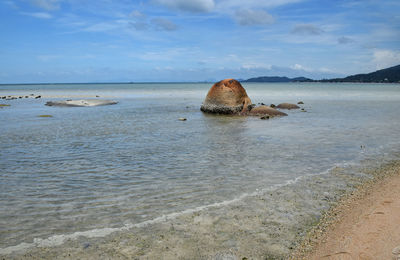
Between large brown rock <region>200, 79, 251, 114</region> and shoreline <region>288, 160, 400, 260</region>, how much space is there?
18.2 m

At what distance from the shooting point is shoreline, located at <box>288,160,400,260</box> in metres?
4.45

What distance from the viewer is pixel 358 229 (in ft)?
16.8

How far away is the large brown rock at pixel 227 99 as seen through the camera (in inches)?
989

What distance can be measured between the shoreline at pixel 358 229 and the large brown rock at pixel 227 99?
18.2 meters

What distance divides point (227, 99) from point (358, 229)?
67.7 ft

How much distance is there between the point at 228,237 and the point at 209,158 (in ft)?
17.0

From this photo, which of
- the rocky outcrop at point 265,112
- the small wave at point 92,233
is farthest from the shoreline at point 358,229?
the rocky outcrop at point 265,112

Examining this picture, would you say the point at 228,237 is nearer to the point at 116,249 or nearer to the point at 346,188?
the point at 116,249

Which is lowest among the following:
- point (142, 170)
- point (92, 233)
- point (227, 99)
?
point (92, 233)

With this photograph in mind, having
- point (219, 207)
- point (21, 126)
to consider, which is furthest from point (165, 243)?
point (21, 126)

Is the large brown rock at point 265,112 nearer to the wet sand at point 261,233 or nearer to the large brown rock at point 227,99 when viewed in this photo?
the large brown rock at point 227,99

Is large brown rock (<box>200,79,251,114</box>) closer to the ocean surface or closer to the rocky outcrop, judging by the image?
the rocky outcrop

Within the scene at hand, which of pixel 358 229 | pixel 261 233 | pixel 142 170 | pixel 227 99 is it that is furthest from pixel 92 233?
pixel 227 99

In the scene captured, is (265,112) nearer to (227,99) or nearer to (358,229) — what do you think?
(227,99)
